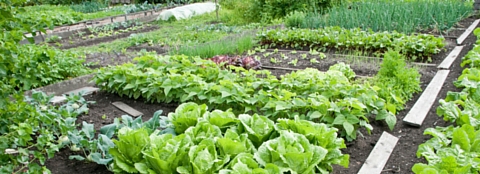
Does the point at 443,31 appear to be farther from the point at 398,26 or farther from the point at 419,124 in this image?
the point at 419,124

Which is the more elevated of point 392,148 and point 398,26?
point 398,26

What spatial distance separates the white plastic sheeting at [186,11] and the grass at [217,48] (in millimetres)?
5545

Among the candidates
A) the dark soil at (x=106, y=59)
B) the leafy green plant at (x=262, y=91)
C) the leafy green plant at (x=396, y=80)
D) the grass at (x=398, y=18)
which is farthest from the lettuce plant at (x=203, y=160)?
the grass at (x=398, y=18)

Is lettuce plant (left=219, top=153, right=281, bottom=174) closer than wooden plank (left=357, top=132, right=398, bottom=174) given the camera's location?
Yes

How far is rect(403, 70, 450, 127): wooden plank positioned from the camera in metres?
3.34

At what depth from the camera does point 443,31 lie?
684 cm

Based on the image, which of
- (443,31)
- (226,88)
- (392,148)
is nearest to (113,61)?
(226,88)

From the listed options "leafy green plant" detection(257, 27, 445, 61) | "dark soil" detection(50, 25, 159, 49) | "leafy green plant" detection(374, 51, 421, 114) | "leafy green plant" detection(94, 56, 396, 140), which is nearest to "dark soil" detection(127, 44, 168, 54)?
"dark soil" detection(50, 25, 159, 49)

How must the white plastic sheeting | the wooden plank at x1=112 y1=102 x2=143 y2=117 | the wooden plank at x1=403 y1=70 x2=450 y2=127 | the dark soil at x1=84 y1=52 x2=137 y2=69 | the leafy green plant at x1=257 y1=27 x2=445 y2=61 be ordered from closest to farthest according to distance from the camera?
the wooden plank at x1=403 y1=70 x2=450 y2=127, the wooden plank at x1=112 y1=102 x2=143 y2=117, the leafy green plant at x1=257 y1=27 x2=445 y2=61, the dark soil at x1=84 y1=52 x2=137 y2=69, the white plastic sheeting

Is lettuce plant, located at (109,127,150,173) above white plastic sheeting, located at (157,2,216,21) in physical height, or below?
below

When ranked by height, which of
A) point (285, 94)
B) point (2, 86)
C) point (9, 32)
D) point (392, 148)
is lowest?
point (392, 148)

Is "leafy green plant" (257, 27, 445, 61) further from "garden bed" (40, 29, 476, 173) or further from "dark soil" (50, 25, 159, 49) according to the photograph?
"dark soil" (50, 25, 159, 49)

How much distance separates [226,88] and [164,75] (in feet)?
3.09

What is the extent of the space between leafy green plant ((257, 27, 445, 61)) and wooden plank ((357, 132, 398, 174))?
2245mm
